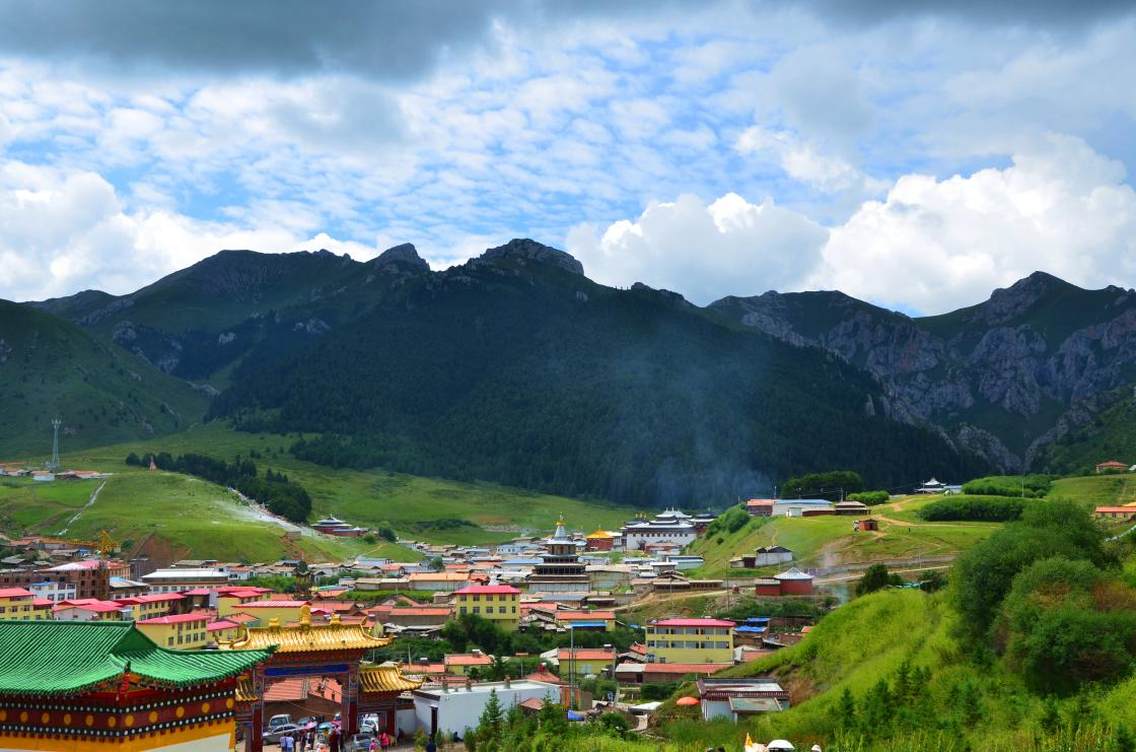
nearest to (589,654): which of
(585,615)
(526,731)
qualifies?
(585,615)

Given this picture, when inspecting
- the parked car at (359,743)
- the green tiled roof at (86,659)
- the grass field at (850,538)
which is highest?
the green tiled roof at (86,659)

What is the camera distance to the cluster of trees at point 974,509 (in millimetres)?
109312

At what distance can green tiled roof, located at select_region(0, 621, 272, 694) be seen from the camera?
2347 centimetres

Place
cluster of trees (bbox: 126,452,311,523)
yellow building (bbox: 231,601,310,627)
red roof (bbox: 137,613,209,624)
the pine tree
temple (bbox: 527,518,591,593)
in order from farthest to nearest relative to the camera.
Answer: cluster of trees (bbox: 126,452,311,523) → temple (bbox: 527,518,591,593) → yellow building (bbox: 231,601,310,627) → red roof (bbox: 137,613,209,624) → the pine tree

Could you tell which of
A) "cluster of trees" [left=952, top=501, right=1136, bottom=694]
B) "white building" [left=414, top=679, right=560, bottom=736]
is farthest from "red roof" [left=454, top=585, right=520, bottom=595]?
"cluster of trees" [left=952, top=501, right=1136, bottom=694]

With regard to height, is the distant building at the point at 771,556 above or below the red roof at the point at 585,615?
above

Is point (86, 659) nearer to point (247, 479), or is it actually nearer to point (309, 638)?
point (309, 638)

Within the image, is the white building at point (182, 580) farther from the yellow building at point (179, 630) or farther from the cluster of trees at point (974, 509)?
the cluster of trees at point (974, 509)

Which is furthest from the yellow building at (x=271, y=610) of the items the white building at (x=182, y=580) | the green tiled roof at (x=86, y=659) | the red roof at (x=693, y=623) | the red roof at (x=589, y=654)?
the green tiled roof at (x=86, y=659)

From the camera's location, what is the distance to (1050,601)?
3675 cm

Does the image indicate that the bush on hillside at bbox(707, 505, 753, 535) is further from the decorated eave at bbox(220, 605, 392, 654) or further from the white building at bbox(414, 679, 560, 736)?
the decorated eave at bbox(220, 605, 392, 654)

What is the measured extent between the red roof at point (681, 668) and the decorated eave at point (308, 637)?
32.3m

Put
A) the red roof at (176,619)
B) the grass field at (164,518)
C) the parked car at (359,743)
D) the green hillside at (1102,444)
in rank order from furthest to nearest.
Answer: the green hillside at (1102,444), the grass field at (164,518), the red roof at (176,619), the parked car at (359,743)

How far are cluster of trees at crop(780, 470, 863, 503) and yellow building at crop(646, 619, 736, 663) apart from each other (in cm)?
8319
